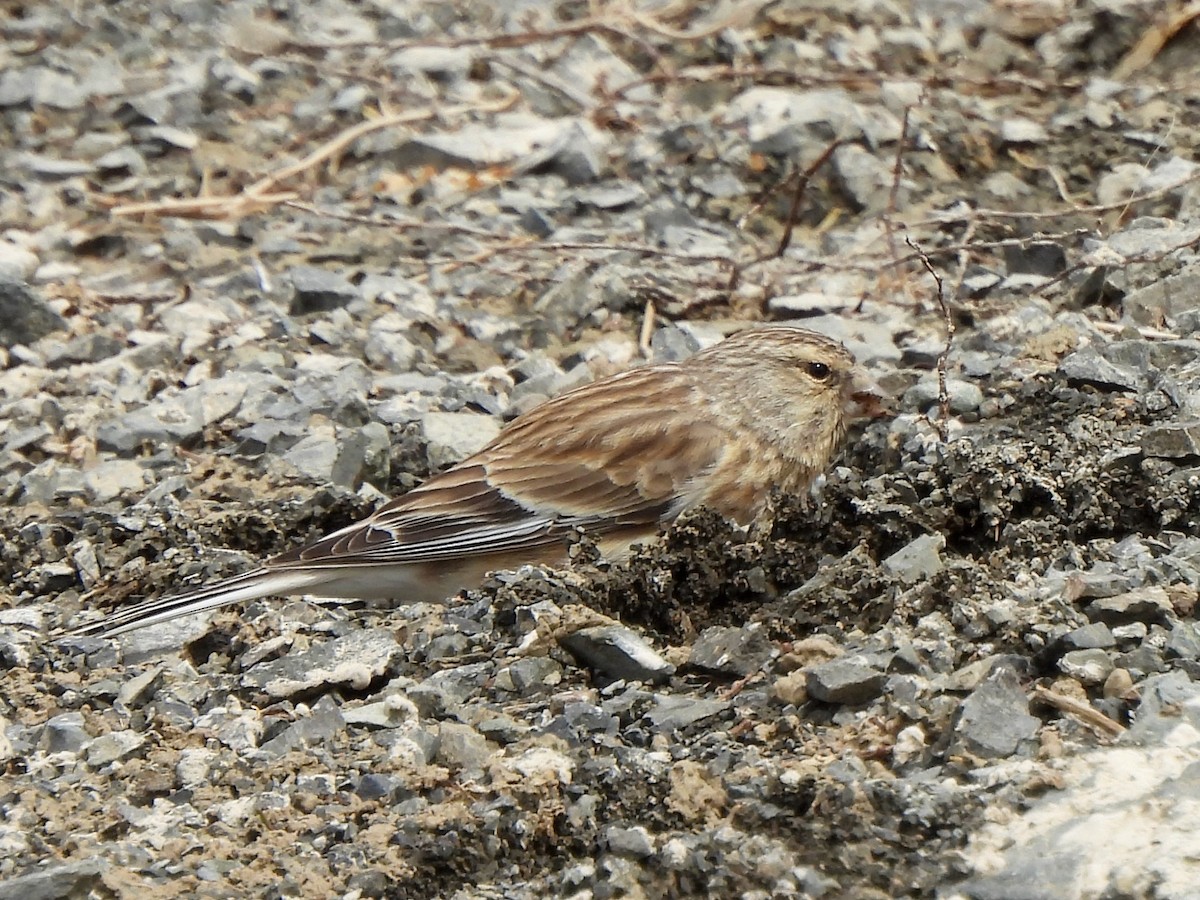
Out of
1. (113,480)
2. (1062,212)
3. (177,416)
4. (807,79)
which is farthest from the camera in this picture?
(807,79)

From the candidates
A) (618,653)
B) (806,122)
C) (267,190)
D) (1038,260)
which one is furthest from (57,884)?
(806,122)

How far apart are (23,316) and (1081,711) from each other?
14.9 feet

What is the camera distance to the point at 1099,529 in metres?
4.16

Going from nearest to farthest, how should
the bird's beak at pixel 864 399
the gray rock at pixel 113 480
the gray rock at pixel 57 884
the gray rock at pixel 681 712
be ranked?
the gray rock at pixel 57 884, the gray rock at pixel 681 712, the bird's beak at pixel 864 399, the gray rock at pixel 113 480

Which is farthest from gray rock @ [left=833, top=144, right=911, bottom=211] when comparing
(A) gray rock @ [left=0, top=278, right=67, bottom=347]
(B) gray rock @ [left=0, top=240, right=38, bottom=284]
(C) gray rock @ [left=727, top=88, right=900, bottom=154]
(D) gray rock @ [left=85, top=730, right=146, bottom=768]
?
(D) gray rock @ [left=85, top=730, right=146, bottom=768]

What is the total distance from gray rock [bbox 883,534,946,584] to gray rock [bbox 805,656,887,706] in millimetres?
515

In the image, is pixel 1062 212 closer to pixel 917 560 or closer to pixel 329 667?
pixel 917 560

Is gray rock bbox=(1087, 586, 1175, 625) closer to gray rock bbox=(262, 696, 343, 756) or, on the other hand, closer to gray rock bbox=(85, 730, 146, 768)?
gray rock bbox=(262, 696, 343, 756)

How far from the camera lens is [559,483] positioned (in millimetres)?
5168

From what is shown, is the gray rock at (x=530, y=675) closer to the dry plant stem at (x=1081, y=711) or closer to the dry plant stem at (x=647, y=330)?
the dry plant stem at (x=1081, y=711)

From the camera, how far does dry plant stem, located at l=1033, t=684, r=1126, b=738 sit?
3.16 meters

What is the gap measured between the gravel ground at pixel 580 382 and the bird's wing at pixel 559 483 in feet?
0.81

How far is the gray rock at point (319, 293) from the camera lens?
6.64 meters

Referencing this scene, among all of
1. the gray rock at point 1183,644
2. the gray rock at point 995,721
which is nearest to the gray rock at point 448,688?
the gray rock at point 995,721
